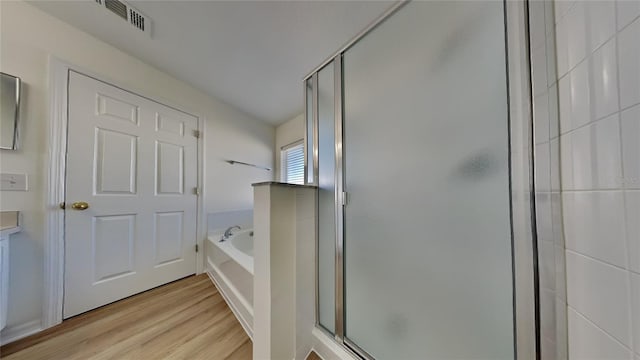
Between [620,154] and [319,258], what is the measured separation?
1.03 meters

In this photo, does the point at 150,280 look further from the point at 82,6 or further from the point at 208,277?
the point at 82,6

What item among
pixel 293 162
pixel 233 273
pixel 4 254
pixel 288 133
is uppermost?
pixel 288 133

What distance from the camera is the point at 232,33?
4.39 feet

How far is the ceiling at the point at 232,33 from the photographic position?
1.17 m

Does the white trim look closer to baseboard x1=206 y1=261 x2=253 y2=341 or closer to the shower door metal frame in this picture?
baseboard x1=206 y1=261 x2=253 y2=341

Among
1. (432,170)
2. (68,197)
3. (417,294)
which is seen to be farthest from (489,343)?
(68,197)

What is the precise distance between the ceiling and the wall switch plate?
1.08m

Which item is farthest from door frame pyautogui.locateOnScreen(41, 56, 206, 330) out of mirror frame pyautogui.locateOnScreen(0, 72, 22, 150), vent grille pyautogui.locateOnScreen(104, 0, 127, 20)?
vent grille pyautogui.locateOnScreen(104, 0, 127, 20)

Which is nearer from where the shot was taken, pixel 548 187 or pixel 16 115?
pixel 548 187

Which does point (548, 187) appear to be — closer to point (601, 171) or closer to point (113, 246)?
point (601, 171)

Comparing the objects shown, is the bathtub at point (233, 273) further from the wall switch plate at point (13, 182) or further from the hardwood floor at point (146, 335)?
the wall switch plate at point (13, 182)

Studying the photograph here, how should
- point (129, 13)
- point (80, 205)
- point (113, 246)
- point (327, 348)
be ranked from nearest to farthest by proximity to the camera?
point (327, 348), point (129, 13), point (80, 205), point (113, 246)

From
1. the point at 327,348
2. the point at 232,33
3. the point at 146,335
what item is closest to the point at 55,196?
the point at 146,335

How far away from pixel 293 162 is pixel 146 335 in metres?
2.19
